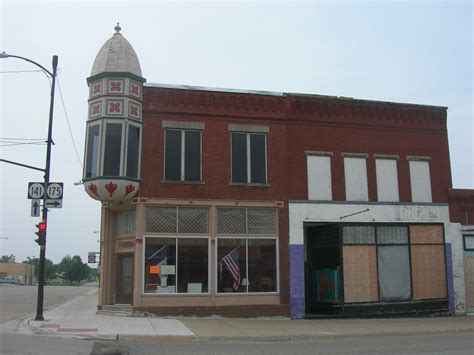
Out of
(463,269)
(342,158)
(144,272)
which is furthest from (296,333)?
(463,269)

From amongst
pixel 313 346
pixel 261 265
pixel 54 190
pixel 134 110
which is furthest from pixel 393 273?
pixel 54 190

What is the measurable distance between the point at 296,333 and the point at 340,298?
6.11 m

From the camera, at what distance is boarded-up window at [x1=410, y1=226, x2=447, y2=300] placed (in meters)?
23.5

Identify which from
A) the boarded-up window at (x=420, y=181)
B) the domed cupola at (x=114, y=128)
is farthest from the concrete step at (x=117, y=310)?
the boarded-up window at (x=420, y=181)

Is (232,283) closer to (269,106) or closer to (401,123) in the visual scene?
(269,106)

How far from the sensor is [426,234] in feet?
78.9

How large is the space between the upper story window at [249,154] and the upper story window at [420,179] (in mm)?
6866

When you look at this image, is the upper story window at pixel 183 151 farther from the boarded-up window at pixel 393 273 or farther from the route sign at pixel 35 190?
the boarded-up window at pixel 393 273

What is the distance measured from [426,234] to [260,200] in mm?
7770

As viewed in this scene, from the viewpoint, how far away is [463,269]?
24344 mm

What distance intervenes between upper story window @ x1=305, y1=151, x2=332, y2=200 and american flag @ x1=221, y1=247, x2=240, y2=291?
13.2 ft

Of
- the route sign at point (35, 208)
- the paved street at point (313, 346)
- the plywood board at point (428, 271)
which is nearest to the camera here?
the paved street at point (313, 346)

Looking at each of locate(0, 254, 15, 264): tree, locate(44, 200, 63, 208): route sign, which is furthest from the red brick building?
locate(0, 254, 15, 264): tree

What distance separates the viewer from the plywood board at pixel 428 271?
2348 cm
